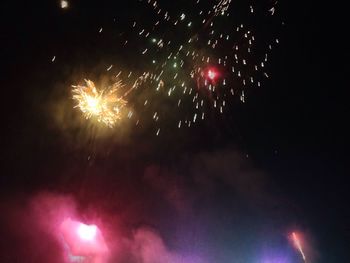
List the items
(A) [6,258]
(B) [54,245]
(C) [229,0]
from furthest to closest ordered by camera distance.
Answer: (B) [54,245]
(A) [6,258]
(C) [229,0]

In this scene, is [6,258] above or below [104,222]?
below

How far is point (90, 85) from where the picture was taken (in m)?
6.98

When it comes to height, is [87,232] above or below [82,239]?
above

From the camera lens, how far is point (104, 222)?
11.5m

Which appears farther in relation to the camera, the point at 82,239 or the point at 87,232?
the point at 87,232

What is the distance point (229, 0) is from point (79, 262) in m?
10.1

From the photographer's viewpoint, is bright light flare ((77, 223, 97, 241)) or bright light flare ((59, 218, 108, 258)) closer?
bright light flare ((59, 218, 108, 258))

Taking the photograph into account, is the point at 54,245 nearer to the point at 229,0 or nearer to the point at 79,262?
the point at 79,262

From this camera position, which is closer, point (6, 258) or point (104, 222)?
point (6, 258)

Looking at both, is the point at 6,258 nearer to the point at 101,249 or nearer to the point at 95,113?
the point at 101,249

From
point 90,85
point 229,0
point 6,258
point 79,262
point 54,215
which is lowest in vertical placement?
point 6,258

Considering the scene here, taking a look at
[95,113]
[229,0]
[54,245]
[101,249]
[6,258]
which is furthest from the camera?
[101,249]

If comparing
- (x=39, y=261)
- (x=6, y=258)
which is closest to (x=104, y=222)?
(x=39, y=261)

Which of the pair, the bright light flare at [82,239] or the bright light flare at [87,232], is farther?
the bright light flare at [87,232]
